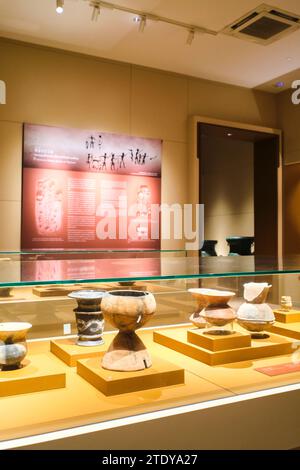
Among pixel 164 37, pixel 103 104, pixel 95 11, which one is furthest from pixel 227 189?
pixel 95 11

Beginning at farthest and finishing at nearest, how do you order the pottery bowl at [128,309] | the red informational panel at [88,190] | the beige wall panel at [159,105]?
1. the beige wall panel at [159,105]
2. the red informational panel at [88,190]
3. the pottery bowl at [128,309]

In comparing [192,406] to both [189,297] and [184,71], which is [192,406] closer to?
[189,297]

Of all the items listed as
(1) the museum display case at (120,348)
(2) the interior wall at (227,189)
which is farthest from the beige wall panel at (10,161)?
(2) the interior wall at (227,189)

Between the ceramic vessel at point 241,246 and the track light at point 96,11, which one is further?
the ceramic vessel at point 241,246

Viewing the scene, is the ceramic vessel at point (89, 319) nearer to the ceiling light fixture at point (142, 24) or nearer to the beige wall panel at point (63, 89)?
the ceiling light fixture at point (142, 24)

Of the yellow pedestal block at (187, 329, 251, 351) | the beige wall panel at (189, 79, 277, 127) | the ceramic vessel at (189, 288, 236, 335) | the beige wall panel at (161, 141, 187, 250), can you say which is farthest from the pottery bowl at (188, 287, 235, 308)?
the beige wall panel at (189, 79, 277, 127)

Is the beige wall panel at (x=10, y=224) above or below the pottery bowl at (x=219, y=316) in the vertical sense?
above

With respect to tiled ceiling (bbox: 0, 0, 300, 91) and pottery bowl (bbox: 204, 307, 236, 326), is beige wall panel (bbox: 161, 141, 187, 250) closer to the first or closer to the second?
tiled ceiling (bbox: 0, 0, 300, 91)

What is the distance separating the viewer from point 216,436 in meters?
1.15

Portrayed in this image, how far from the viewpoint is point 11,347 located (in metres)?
1.26

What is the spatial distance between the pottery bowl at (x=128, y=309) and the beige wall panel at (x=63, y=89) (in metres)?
3.27

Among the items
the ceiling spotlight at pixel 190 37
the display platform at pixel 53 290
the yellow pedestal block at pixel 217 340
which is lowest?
the yellow pedestal block at pixel 217 340

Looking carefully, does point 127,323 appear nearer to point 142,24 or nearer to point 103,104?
point 142,24

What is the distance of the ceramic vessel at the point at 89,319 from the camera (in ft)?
5.01
